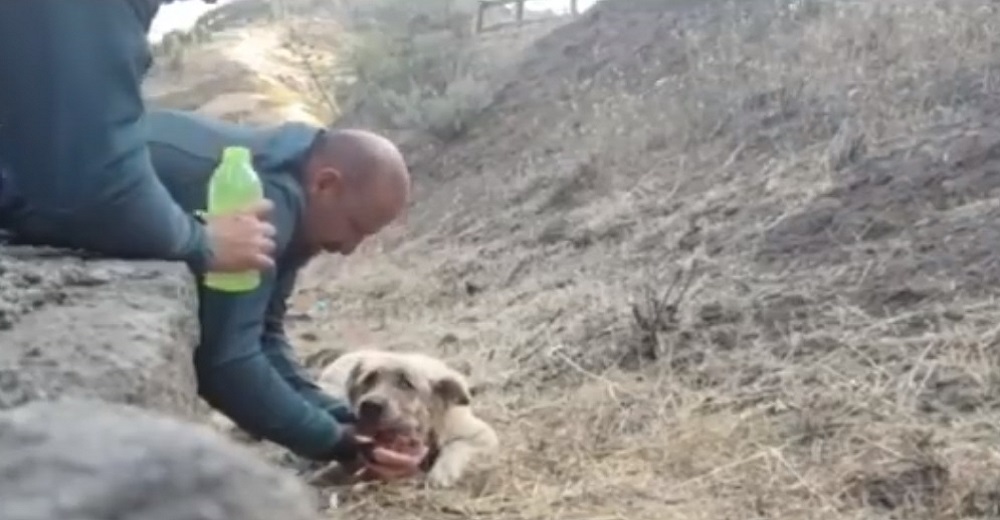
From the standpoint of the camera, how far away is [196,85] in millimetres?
15859

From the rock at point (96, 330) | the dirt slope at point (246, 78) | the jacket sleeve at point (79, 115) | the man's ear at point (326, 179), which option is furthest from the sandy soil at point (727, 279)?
the dirt slope at point (246, 78)

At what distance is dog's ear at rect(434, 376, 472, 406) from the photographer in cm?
555

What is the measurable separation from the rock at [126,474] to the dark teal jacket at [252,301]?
10.6 feet

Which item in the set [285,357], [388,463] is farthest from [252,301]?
[388,463]

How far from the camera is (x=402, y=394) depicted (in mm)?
5500

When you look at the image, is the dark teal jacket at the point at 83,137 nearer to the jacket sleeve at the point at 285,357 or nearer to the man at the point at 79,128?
the man at the point at 79,128

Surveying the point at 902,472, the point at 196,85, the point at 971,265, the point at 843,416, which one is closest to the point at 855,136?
the point at 971,265

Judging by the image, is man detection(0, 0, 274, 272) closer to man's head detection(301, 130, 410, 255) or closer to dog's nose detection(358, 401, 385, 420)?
man's head detection(301, 130, 410, 255)

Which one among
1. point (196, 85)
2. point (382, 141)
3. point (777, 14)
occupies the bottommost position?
point (196, 85)

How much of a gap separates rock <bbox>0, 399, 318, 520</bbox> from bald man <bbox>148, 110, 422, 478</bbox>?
3.24 meters

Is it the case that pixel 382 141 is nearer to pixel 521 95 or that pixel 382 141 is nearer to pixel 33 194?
pixel 33 194

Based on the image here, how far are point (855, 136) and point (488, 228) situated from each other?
248cm

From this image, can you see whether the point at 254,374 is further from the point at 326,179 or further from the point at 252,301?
the point at 326,179

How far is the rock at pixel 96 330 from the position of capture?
3209 mm
